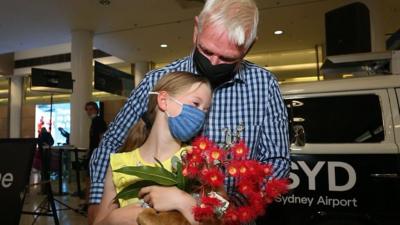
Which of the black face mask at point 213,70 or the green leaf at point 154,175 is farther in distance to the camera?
the black face mask at point 213,70

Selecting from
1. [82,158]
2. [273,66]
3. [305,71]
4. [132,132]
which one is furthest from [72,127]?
[132,132]

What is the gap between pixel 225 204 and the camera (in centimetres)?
84

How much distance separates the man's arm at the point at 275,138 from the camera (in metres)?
1.08

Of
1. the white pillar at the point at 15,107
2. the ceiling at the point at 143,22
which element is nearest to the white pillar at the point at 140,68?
the ceiling at the point at 143,22

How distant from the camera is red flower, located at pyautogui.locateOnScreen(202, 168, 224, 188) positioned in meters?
0.81

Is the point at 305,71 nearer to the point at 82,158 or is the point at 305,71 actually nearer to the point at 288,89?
the point at 82,158

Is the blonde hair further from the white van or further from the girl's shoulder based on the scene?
the white van

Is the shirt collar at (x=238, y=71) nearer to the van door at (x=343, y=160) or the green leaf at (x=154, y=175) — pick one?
the green leaf at (x=154, y=175)

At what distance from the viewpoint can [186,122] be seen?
1.01 metres

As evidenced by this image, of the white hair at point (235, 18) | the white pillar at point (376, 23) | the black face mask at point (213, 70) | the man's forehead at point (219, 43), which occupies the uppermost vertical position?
the white pillar at point (376, 23)

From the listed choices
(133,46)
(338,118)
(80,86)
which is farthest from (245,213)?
→ (133,46)

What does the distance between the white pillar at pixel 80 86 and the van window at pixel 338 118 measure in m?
6.26

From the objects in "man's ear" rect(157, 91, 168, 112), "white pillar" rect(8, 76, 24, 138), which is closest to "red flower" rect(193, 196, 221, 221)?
"man's ear" rect(157, 91, 168, 112)

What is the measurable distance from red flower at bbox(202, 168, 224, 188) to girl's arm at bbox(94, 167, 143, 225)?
204mm
